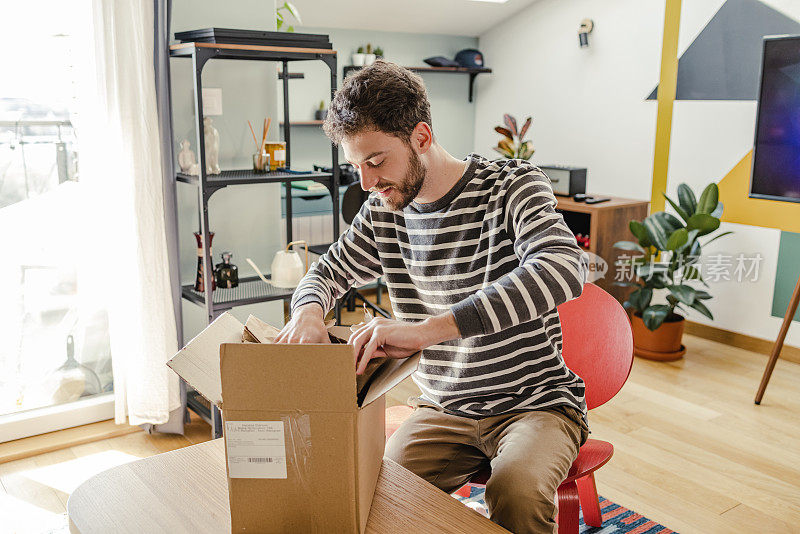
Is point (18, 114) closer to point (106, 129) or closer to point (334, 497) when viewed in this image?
point (106, 129)

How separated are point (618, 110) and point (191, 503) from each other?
3807mm

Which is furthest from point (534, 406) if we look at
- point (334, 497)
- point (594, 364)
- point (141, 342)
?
point (141, 342)

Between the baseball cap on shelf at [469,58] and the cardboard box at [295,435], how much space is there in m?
4.27

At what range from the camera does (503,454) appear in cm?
142

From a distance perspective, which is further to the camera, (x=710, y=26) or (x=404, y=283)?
(x=710, y=26)

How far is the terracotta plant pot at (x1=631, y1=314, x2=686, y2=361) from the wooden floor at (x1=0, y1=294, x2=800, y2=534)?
157 mm

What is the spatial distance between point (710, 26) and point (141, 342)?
3.23 meters

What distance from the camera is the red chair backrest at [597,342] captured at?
5.74 feet

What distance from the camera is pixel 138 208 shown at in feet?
8.67

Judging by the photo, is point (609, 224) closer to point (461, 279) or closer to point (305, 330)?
point (461, 279)

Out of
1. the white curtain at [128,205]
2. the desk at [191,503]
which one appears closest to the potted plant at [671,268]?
the white curtain at [128,205]

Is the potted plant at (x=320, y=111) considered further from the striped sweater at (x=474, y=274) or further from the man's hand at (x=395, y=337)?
the man's hand at (x=395, y=337)

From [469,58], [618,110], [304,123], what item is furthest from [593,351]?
[469,58]

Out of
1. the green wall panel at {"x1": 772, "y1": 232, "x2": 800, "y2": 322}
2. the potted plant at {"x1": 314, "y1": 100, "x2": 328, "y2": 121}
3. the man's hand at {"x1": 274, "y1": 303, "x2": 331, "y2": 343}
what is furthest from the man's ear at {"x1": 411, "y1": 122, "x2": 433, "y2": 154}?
the potted plant at {"x1": 314, "y1": 100, "x2": 328, "y2": 121}
